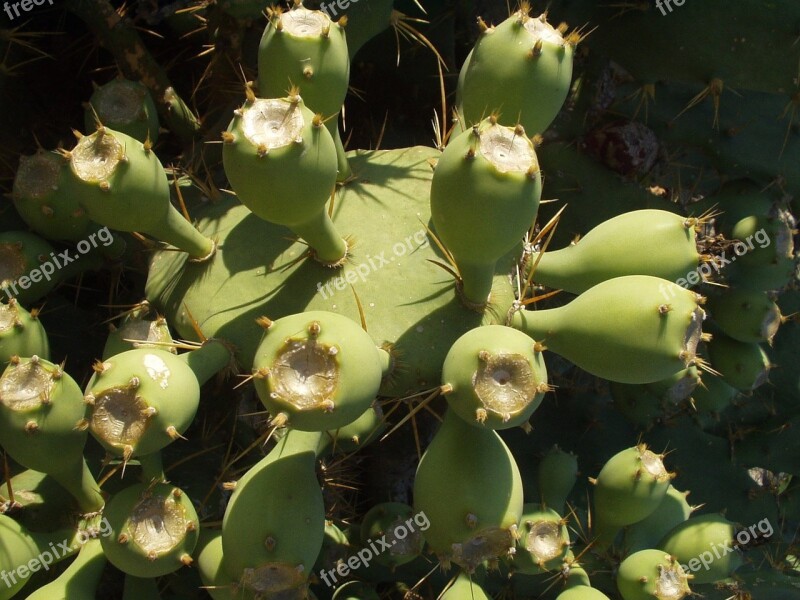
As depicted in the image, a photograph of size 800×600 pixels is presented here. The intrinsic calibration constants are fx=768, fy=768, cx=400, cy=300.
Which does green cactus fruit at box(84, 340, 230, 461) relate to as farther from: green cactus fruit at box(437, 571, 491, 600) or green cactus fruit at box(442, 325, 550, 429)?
green cactus fruit at box(437, 571, 491, 600)

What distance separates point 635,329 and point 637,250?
0.24 m

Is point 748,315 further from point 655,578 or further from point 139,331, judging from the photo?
point 139,331

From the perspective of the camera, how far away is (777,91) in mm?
2008

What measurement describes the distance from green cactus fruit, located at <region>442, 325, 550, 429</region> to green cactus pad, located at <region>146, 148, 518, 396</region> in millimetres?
242

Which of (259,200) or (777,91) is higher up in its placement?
(259,200)

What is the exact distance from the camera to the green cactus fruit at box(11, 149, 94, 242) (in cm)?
162

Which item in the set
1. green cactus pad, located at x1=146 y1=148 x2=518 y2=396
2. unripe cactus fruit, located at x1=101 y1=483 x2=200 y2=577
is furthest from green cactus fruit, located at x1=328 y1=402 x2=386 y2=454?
unripe cactus fruit, located at x1=101 y1=483 x2=200 y2=577

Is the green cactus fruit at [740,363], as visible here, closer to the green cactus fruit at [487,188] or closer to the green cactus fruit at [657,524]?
the green cactus fruit at [657,524]

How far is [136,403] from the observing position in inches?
44.4

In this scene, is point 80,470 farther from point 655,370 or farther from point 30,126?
point 655,370

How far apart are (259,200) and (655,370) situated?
25.5 inches

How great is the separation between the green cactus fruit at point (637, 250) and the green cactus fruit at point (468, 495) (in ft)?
1.22

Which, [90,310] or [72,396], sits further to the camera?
[90,310]

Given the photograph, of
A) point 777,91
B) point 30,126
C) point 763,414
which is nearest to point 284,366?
point 30,126
